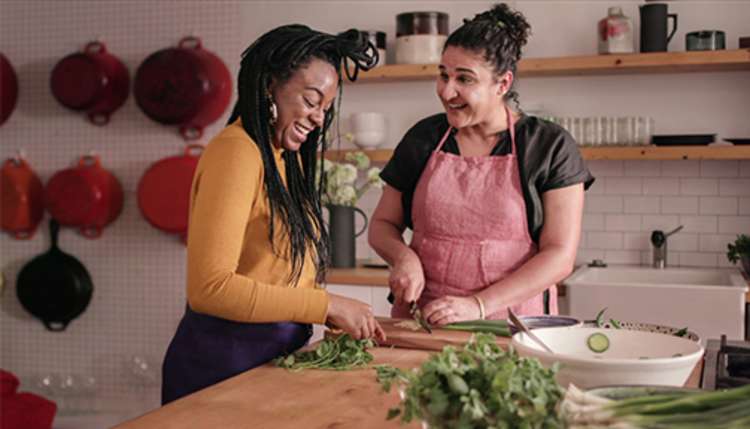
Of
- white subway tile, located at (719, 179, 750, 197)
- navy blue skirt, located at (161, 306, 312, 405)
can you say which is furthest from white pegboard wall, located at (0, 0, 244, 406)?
navy blue skirt, located at (161, 306, 312, 405)

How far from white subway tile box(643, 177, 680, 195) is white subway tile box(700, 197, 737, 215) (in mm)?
131

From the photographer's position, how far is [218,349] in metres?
1.91

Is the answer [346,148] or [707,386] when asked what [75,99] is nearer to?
[346,148]

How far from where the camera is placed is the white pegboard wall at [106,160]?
4.95 meters

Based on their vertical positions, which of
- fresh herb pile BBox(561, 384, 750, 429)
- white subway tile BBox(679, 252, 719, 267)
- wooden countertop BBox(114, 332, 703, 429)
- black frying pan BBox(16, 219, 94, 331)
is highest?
fresh herb pile BBox(561, 384, 750, 429)

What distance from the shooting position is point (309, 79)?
76.0 inches

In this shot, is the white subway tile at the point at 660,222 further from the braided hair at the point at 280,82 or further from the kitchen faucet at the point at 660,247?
the braided hair at the point at 280,82

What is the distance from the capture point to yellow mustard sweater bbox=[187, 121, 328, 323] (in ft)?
5.64

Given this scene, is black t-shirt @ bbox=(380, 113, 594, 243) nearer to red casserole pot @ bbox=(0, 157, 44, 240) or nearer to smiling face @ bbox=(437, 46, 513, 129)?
smiling face @ bbox=(437, 46, 513, 129)

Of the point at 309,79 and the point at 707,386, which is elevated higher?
the point at 309,79

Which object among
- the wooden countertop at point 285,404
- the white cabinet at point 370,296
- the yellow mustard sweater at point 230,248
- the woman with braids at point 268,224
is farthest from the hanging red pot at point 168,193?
the wooden countertop at point 285,404

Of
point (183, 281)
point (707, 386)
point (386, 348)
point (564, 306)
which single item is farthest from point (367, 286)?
point (707, 386)

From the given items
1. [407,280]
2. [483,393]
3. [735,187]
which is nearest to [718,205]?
[735,187]

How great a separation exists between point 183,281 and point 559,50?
2.38 metres
